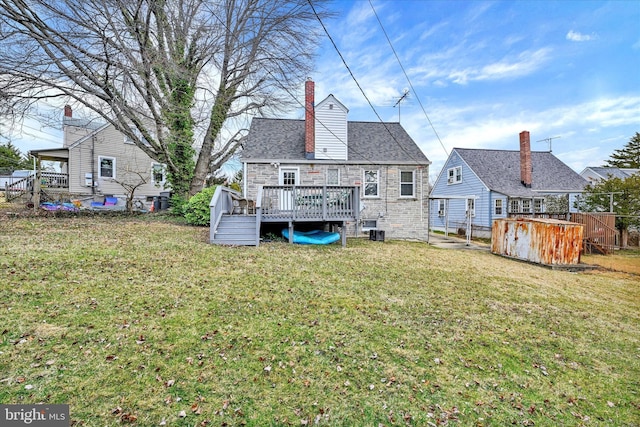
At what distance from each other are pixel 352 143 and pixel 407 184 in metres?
3.29

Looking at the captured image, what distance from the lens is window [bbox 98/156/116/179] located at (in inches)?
742

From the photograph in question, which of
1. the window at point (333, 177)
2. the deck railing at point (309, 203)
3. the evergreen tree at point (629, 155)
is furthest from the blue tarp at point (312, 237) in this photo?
the evergreen tree at point (629, 155)

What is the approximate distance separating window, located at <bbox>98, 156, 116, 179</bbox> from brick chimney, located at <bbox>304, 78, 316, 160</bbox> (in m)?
Answer: 14.8

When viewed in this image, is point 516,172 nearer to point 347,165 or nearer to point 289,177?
point 347,165

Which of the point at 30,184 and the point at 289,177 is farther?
the point at 30,184

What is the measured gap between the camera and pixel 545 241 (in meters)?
10.2

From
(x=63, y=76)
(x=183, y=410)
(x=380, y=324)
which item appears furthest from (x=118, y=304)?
(x=63, y=76)

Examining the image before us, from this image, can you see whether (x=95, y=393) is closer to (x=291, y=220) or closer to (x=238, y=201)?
(x=291, y=220)

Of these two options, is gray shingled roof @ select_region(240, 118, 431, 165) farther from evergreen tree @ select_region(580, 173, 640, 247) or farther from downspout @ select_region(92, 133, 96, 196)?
downspout @ select_region(92, 133, 96, 196)

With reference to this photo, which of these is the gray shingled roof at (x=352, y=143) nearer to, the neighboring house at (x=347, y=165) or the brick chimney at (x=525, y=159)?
the neighboring house at (x=347, y=165)

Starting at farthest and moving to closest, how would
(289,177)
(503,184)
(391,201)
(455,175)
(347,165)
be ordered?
(455,175), (503,184), (391,201), (347,165), (289,177)

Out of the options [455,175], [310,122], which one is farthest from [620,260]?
[310,122]

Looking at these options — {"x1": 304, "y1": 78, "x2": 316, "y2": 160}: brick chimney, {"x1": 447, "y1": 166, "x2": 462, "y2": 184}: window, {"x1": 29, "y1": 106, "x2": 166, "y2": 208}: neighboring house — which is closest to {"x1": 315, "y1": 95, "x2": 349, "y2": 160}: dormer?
{"x1": 304, "y1": 78, "x2": 316, "y2": 160}: brick chimney

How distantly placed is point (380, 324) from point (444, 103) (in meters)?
14.9
